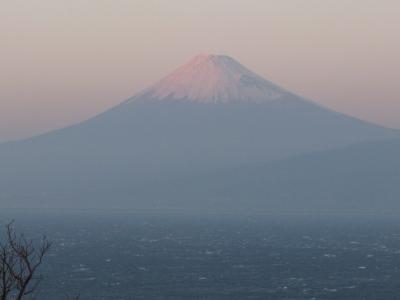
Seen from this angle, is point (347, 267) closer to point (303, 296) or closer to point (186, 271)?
point (186, 271)

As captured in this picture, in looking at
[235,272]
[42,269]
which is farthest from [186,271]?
[42,269]

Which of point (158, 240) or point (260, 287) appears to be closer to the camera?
point (260, 287)

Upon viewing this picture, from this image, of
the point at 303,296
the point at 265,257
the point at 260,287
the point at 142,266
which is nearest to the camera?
the point at 303,296

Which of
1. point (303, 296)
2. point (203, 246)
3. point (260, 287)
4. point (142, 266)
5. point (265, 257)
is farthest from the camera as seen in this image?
point (203, 246)

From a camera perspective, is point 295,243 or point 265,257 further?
point 295,243

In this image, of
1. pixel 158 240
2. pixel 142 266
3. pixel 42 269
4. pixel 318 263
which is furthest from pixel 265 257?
pixel 158 240

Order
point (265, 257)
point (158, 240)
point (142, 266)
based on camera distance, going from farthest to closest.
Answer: point (158, 240) < point (265, 257) < point (142, 266)

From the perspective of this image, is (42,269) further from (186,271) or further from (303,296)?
(303,296)

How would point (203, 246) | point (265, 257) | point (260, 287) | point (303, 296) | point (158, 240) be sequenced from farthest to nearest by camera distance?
point (158, 240), point (203, 246), point (265, 257), point (260, 287), point (303, 296)

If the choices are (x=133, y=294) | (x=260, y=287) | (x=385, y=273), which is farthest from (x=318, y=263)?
(x=133, y=294)
